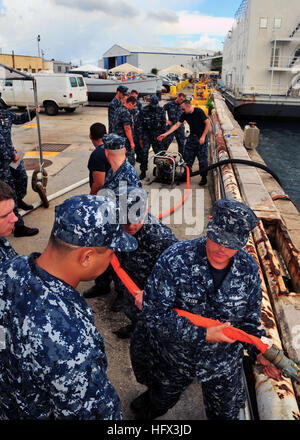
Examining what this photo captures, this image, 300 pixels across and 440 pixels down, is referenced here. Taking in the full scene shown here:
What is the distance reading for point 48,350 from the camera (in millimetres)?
1277

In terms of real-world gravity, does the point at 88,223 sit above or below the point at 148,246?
above

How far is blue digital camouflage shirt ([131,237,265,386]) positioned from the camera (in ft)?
6.98

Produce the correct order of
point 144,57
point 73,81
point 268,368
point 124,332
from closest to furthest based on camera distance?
point 268,368 → point 124,332 → point 73,81 → point 144,57

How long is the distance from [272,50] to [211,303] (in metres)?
28.6

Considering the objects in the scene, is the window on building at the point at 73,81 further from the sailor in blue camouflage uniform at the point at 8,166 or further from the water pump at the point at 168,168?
the sailor in blue camouflage uniform at the point at 8,166

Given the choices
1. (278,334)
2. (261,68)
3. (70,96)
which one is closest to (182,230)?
(278,334)

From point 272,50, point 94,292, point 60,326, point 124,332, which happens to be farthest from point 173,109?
point 272,50

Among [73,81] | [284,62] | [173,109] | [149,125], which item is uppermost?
[284,62]

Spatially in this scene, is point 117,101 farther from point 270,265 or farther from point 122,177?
point 270,265

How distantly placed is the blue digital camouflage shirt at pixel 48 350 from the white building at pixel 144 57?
79.6 metres

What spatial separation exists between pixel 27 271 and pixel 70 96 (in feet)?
62.9

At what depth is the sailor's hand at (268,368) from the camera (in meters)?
2.27

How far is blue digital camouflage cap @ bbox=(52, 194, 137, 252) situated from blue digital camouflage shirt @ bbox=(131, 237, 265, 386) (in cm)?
78

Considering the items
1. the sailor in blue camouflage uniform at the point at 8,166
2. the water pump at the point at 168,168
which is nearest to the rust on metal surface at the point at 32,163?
the sailor in blue camouflage uniform at the point at 8,166
